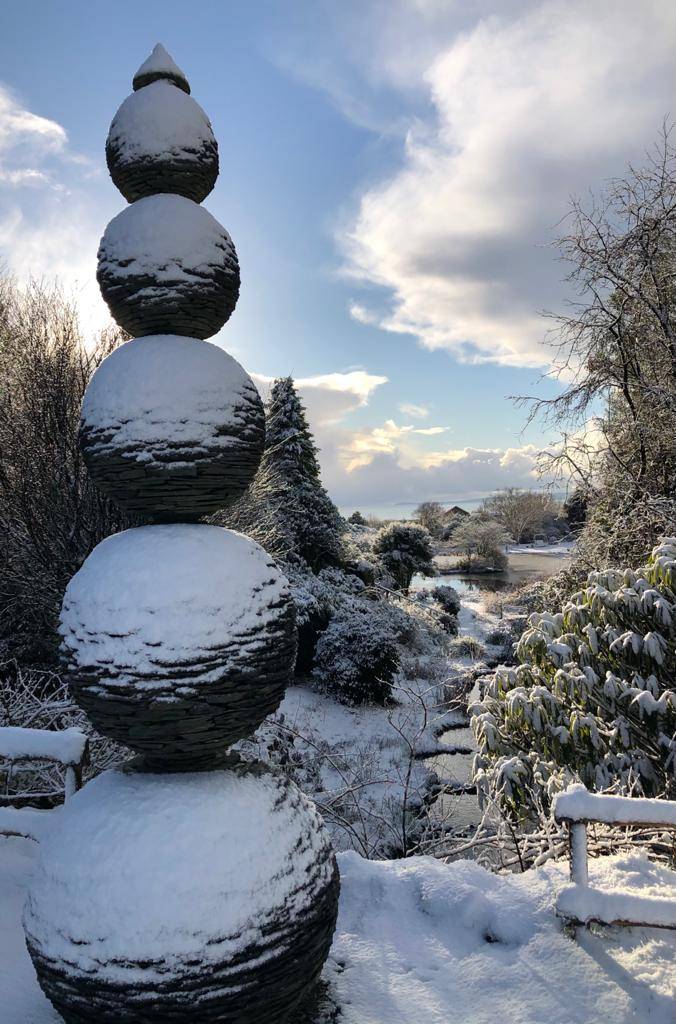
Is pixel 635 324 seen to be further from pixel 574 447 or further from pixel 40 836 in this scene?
pixel 40 836

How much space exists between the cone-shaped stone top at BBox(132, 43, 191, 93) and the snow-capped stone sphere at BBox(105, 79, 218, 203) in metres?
0.16

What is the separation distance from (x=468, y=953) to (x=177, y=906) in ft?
6.26

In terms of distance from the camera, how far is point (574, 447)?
10.1 meters

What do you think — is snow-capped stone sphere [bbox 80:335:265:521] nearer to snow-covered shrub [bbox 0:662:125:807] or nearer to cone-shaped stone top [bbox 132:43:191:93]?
cone-shaped stone top [bbox 132:43:191:93]

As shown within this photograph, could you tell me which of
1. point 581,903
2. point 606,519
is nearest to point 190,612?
point 581,903

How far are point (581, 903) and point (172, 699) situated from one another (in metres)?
2.67

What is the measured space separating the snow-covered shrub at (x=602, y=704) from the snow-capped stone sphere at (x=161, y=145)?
15.3ft

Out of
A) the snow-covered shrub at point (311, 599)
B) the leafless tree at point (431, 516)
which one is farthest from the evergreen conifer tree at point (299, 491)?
the leafless tree at point (431, 516)

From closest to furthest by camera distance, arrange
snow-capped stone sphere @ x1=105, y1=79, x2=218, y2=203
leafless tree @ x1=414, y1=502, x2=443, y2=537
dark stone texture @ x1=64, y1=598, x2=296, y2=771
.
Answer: dark stone texture @ x1=64, y1=598, x2=296, y2=771, snow-capped stone sphere @ x1=105, y1=79, x2=218, y2=203, leafless tree @ x1=414, y1=502, x2=443, y2=537

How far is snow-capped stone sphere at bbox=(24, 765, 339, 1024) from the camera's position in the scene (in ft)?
6.77

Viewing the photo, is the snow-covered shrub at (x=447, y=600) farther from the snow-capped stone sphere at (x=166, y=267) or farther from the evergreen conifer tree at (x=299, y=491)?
the snow-capped stone sphere at (x=166, y=267)

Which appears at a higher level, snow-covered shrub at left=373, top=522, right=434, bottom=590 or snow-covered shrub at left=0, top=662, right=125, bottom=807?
snow-covered shrub at left=373, top=522, right=434, bottom=590

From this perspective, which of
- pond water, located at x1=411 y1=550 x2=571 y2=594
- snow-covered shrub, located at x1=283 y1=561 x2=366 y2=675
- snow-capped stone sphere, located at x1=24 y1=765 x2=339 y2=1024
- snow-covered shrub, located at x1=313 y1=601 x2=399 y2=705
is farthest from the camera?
pond water, located at x1=411 y1=550 x2=571 y2=594

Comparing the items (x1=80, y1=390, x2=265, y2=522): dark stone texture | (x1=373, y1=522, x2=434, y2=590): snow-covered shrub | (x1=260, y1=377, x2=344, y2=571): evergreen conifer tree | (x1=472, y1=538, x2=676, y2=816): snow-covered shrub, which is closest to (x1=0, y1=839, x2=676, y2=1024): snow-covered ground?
(x1=472, y1=538, x2=676, y2=816): snow-covered shrub
